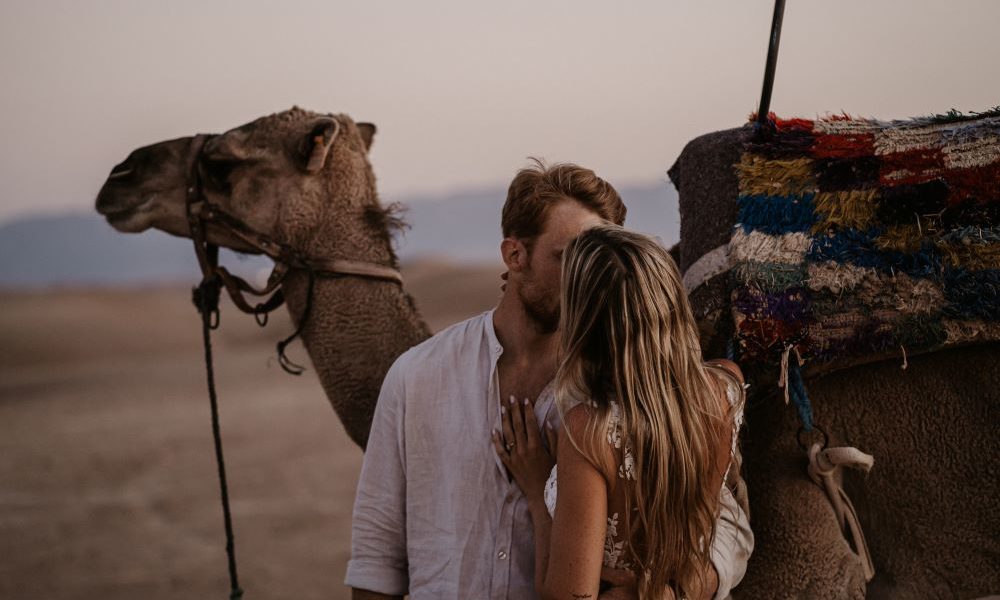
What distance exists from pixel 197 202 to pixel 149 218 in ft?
0.74

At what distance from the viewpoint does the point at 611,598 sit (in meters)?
2.24

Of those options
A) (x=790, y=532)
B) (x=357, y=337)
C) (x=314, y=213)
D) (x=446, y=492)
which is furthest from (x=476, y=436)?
(x=314, y=213)

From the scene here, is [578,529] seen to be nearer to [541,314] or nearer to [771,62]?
[541,314]

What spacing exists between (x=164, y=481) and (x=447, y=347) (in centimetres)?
1033

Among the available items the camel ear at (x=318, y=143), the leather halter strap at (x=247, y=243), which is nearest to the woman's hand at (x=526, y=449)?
the leather halter strap at (x=247, y=243)

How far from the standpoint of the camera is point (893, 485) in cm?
265

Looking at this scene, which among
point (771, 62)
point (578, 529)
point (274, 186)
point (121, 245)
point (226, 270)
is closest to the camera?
point (578, 529)

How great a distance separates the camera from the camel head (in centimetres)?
358

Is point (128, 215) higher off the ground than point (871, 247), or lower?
higher

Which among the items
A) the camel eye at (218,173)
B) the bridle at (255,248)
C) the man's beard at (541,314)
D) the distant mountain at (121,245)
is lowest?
the distant mountain at (121,245)

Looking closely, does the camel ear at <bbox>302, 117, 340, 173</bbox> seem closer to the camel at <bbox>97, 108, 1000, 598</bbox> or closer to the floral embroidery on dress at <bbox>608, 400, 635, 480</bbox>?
the camel at <bbox>97, 108, 1000, 598</bbox>

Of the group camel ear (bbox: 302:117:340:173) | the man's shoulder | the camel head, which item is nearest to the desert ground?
the camel head

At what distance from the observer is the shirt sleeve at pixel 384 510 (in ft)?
8.66

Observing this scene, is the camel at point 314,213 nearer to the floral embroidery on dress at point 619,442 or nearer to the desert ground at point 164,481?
the desert ground at point 164,481
